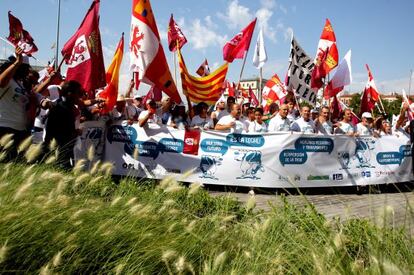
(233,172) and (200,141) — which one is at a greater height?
(200,141)

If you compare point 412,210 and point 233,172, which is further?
point 233,172

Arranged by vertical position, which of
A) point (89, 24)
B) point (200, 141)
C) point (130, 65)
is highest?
point (89, 24)

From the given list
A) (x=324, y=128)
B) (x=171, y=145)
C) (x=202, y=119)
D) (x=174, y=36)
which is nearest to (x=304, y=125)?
(x=324, y=128)

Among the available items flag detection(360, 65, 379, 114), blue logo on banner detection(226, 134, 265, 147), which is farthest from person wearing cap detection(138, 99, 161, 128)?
flag detection(360, 65, 379, 114)

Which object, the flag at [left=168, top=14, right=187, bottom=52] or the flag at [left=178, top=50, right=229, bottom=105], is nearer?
the flag at [left=178, top=50, right=229, bottom=105]

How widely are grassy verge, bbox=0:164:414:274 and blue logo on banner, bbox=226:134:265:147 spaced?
4867mm

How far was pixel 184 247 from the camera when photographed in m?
2.85

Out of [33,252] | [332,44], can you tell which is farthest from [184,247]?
[332,44]

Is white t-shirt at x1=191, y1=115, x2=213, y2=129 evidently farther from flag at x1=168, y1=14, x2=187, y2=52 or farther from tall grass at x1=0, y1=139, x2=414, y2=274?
tall grass at x1=0, y1=139, x2=414, y2=274

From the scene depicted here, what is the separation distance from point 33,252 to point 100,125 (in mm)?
6613

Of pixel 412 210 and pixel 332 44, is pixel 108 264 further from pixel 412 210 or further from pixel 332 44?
pixel 332 44

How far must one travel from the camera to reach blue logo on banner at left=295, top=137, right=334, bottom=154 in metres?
8.38

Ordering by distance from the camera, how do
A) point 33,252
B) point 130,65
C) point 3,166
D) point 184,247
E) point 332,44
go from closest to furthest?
point 33,252 → point 184,247 → point 3,166 → point 130,65 → point 332,44

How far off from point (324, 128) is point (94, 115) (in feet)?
16.5
